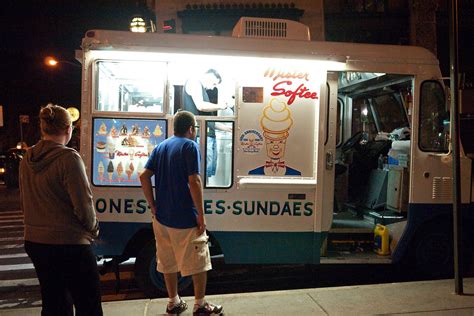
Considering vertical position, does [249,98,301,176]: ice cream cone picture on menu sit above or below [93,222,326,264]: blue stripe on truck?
above

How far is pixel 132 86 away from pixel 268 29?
1688mm

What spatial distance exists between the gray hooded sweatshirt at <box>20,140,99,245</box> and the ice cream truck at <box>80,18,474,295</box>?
6.41ft

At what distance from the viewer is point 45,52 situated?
92.1 ft

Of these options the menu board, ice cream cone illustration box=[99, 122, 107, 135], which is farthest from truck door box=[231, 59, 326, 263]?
ice cream cone illustration box=[99, 122, 107, 135]

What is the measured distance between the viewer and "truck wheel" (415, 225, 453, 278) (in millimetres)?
5754

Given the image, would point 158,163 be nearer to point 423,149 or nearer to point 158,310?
point 158,310

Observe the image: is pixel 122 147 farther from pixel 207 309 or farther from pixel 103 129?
pixel 207 309

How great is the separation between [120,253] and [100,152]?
1115mm

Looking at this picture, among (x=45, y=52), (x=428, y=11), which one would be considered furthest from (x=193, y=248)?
(x=45, y=52)

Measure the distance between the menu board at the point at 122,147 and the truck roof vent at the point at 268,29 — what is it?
144cm

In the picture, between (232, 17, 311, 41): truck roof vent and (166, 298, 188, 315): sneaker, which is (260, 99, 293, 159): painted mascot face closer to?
(232, 17, 311, 41): truck roof vent

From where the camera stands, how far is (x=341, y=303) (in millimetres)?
4668

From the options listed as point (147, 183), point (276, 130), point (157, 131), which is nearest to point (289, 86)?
point (276, 130)

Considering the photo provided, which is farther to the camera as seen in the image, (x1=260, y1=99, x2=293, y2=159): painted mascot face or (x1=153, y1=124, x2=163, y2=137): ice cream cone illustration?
(x1=260, y1=99, x2=293, y2=159): painted mascot face
